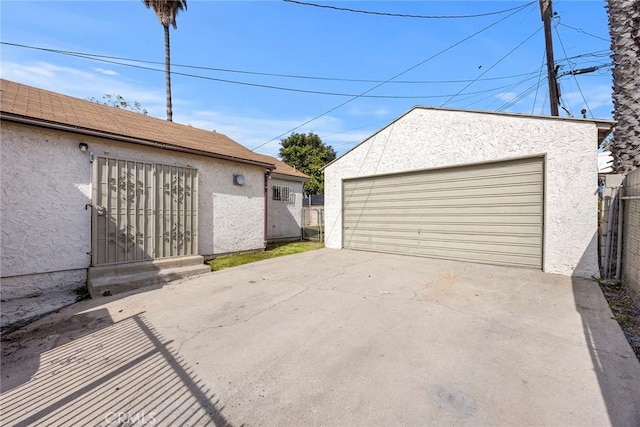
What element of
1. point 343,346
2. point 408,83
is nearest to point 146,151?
point 343,346

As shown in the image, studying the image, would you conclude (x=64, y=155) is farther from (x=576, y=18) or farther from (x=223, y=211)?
(x=576, y=18)

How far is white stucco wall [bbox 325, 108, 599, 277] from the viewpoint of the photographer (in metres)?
5.43

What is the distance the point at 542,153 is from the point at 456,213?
7.23 ft

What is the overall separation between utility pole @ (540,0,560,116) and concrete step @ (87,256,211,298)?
12.0 metres

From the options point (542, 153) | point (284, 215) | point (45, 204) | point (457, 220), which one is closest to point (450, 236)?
point (457, 220)

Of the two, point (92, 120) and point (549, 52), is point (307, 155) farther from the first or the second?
point (92, 120)

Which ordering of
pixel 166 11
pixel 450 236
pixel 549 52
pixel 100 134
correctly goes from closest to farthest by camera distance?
1. pixel 100 134
2. pixel 450 236
3. pixel 549 52
4. pixel 166 11

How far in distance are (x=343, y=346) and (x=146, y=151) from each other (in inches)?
254

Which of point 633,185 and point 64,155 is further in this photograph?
point 64,155

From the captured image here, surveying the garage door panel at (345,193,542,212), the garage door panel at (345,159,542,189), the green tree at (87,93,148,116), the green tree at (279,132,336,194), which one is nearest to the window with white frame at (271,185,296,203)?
the garage door panel at (345,159,542,189)

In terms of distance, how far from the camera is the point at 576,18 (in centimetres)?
916

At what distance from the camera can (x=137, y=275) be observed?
229 inches

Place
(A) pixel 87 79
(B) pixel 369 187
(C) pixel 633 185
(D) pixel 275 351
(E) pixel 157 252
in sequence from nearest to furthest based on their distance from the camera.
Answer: (D) pixel 275 351 < (C) pixel 633 185 < (E) pixel 157 252 < (B) pixel 369 187 < (A) pixel 87 79

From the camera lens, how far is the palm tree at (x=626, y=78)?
507 centimetres
